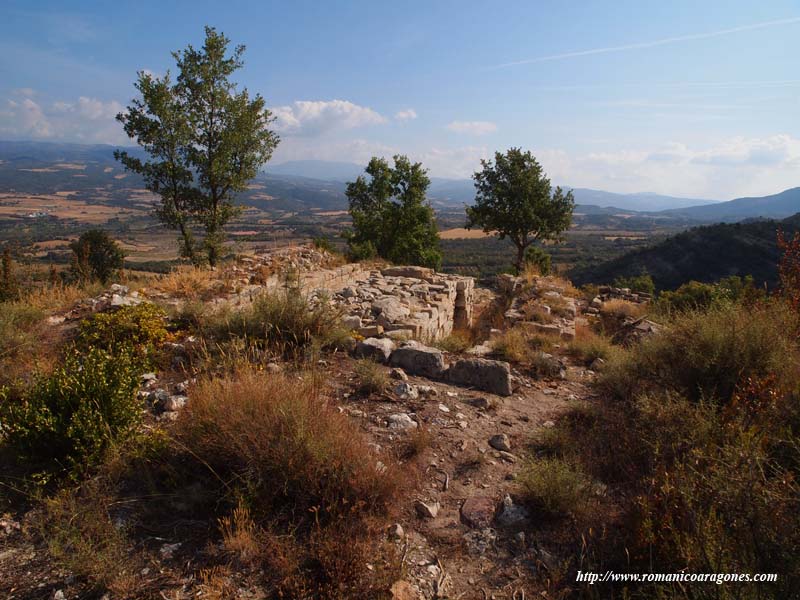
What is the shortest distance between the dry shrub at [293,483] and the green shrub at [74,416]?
1.52 ft

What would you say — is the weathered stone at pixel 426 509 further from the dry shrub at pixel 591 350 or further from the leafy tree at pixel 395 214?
the leafy tree at pixel 395 214

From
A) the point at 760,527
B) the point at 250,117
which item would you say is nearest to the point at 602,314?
the point at 760,527

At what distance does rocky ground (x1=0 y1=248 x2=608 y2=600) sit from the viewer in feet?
7.25

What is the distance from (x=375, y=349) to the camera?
5211 mm

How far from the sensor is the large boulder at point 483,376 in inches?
186

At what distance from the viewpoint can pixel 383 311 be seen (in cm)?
711

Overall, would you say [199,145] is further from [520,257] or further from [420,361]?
[520,257]

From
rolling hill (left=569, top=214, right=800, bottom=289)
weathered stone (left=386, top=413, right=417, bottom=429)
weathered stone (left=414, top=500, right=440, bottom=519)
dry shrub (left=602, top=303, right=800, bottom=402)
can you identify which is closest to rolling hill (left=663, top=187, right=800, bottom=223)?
rolling hill (left=569, top=214, right=800, bottom=289)

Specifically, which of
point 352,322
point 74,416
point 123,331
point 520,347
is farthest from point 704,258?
point 74,416

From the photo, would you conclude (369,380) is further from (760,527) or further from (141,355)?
(760,527)

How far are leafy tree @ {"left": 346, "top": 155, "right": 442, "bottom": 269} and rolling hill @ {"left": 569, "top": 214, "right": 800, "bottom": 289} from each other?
1841cm

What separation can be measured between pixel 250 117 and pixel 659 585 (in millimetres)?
12412

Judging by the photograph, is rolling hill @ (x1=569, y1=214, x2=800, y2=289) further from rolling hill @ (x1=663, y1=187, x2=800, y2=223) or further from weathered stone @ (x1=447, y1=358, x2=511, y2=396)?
rolling hill @ (x1=663, y1=187, x2=800, y2=223)

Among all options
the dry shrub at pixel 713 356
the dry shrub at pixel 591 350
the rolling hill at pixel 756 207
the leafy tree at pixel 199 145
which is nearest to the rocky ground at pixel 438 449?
the dry shrub at pixel 591 350
